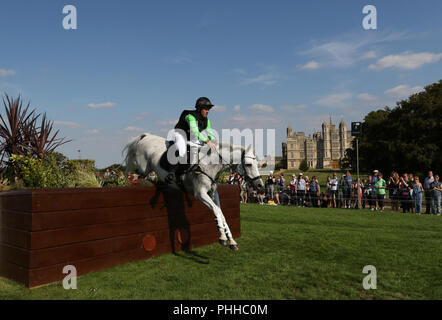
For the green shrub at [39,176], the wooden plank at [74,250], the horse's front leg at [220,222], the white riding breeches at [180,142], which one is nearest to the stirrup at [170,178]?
the white riding breeches at [180,142]

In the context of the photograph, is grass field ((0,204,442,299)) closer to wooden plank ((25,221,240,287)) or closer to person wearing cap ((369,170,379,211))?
wooden plank ((25,221,240,287))

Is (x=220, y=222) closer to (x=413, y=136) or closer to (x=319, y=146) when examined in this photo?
(x=413, y=136)

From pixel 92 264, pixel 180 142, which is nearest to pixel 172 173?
pixel 180 142

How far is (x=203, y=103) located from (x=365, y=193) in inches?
516

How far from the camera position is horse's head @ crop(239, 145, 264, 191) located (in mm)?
5543

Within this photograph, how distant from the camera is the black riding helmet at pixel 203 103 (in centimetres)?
579

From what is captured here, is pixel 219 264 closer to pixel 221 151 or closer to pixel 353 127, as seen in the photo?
pixel 221 151

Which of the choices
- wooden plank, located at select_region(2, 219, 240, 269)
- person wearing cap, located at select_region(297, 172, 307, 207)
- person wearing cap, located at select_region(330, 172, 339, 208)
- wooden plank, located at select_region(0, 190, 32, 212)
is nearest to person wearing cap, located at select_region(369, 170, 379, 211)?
person wearing cap, located at select_region(330, 172, 339, 208)

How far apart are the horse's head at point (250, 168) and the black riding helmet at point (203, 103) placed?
1.08 m

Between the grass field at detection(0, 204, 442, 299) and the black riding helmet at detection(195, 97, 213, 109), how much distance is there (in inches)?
110

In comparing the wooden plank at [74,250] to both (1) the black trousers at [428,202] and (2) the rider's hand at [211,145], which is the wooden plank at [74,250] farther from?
(1) the black trousers at [428,202]

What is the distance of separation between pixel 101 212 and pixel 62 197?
0.68 metres

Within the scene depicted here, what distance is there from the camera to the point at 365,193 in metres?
16.0
